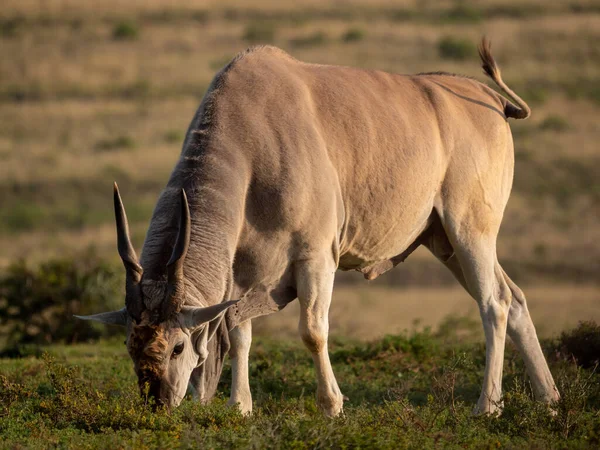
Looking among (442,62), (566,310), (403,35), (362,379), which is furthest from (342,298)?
(403,35)

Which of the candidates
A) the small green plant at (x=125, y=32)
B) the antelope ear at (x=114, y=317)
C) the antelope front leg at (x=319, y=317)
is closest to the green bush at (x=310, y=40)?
the small green plant at (x=125, y=32)

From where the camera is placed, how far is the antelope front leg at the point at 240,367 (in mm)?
8188

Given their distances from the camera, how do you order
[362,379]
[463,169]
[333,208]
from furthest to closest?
[362,379]
[463,169]
[333,208]

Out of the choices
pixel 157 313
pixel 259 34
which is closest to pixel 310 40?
pixel 259 34

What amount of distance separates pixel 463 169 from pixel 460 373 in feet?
5.64

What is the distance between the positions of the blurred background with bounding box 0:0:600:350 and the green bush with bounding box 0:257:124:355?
19 millimetres

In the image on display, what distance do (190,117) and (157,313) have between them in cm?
2443

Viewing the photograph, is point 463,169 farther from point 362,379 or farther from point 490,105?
point 362,379

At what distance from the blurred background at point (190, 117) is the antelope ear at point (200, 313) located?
19.6 ft

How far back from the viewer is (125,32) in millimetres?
36562

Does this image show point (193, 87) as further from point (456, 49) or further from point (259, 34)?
point (456, 49)

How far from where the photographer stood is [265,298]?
763 cm

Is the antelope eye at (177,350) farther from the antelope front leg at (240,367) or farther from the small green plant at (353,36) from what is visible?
the small green plant at (353,36)

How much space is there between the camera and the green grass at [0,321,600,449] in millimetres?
6387
